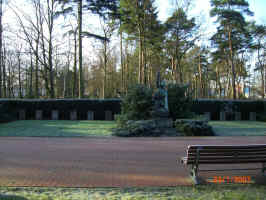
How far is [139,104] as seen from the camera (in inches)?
639

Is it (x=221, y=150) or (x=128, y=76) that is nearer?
(x=221, y=150)

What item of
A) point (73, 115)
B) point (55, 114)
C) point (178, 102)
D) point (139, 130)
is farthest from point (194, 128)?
point (55, 114)

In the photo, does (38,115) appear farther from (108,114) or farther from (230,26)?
(230,26)

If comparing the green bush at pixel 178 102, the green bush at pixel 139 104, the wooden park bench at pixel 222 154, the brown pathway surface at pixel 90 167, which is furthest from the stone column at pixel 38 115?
the wooden park bench at pixel 222 154

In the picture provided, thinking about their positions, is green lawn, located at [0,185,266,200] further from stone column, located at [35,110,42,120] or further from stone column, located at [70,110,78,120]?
stone column, located at [35,110,42,120]

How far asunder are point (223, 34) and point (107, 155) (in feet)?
83.3

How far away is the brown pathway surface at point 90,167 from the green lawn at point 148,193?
0.36 metres

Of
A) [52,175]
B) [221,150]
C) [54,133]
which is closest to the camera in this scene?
[221,150]

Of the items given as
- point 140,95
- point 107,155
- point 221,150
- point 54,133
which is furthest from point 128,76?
point 221,150

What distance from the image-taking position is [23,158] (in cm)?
758

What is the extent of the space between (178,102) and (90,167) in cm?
1179

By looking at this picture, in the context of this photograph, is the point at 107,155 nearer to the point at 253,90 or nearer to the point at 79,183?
the point at 79,183

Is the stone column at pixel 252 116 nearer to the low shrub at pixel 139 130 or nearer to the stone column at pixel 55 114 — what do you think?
the low shrub at pixel 139 130
